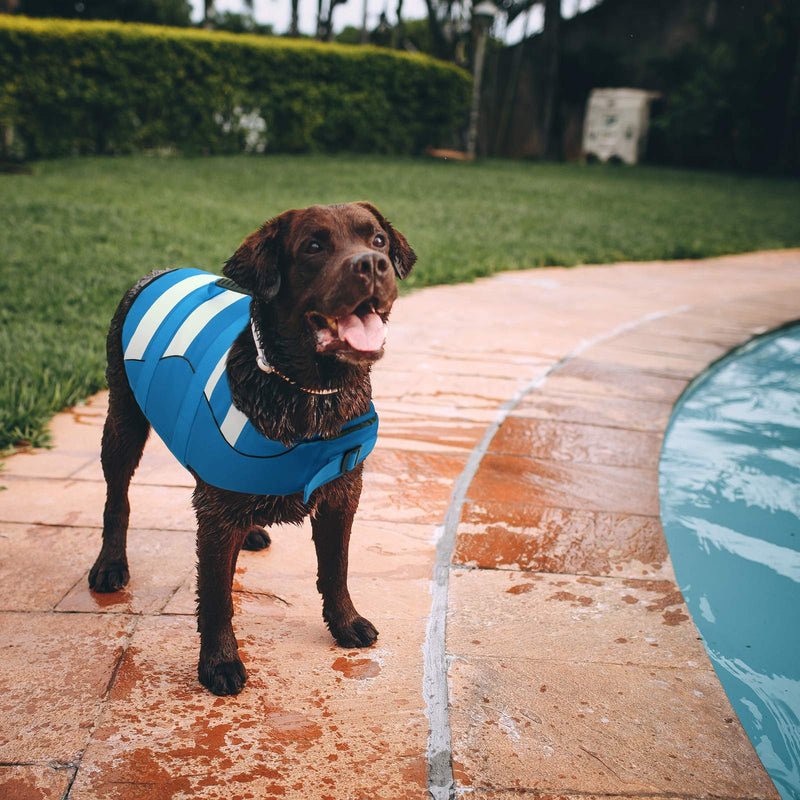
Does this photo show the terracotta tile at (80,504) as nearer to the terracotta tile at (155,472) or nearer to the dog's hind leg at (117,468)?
the terracotta tile at (155,472)

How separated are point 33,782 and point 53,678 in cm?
40

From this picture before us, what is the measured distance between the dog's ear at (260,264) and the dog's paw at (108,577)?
116cm

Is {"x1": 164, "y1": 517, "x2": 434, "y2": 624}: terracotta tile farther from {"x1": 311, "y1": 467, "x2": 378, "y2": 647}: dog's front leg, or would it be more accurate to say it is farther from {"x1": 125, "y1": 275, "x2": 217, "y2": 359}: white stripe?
{"x1": 125, "y1": 275, "x2": 217, "y2": 359}: white stripe

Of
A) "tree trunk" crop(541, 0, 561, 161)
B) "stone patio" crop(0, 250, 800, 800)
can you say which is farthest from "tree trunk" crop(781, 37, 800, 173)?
"stone patio" crop(0, 250, 800, 800)

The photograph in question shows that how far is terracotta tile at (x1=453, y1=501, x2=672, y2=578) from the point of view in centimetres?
280

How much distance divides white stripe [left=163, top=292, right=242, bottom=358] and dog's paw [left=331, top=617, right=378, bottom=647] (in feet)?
3.18

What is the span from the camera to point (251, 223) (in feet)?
32.2

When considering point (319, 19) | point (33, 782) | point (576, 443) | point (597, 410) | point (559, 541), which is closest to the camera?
point (33, 782)

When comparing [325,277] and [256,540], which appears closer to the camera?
[325,277]

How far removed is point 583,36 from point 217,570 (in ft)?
101

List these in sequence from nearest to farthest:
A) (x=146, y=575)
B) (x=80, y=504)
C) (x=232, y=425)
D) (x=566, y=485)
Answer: (x=232, y=425) < (x=146, y=575) < (x=80, y=504) < (x=566, y=485)

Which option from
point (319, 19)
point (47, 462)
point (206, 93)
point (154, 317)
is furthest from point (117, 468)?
point (319, 19)

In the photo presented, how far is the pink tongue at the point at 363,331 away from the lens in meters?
1.94

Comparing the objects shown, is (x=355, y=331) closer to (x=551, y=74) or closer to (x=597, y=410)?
(x=597, y=410)
